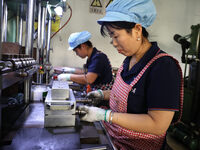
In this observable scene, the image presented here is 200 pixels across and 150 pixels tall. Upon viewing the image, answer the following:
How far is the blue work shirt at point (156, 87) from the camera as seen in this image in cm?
79

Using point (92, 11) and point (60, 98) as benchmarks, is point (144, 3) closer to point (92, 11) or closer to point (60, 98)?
point (60, 98)

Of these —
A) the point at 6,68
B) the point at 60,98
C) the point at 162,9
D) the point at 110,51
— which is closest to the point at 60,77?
the point at 60,98

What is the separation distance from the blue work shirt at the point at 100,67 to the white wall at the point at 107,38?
5.27 ft

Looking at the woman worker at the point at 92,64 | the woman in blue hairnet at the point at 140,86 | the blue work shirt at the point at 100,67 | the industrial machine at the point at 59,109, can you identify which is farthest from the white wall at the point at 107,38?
the industrial machine at the point at 59,109

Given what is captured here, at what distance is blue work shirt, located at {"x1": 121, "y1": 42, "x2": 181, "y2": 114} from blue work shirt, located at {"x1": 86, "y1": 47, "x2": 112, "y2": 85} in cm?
104

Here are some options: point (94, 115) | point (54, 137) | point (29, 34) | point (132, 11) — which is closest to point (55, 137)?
point (54, 137)

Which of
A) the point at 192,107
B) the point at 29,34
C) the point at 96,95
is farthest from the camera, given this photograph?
the point at 192,107

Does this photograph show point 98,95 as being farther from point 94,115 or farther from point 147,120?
point 147,120

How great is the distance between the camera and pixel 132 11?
0.89 metres

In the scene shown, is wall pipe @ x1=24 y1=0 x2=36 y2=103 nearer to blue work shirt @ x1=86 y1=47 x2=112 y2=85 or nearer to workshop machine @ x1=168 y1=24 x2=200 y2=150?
blue work shirt @ x1=86 y1=47 x2=112 y2=85

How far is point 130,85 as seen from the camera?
964 mm

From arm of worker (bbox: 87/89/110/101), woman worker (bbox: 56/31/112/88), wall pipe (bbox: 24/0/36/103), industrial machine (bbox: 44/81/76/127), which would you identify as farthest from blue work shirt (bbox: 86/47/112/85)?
industrial machine (bbox: 44/81/76/127)

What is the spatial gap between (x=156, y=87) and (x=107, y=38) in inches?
118

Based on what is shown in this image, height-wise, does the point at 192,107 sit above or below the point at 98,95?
below
